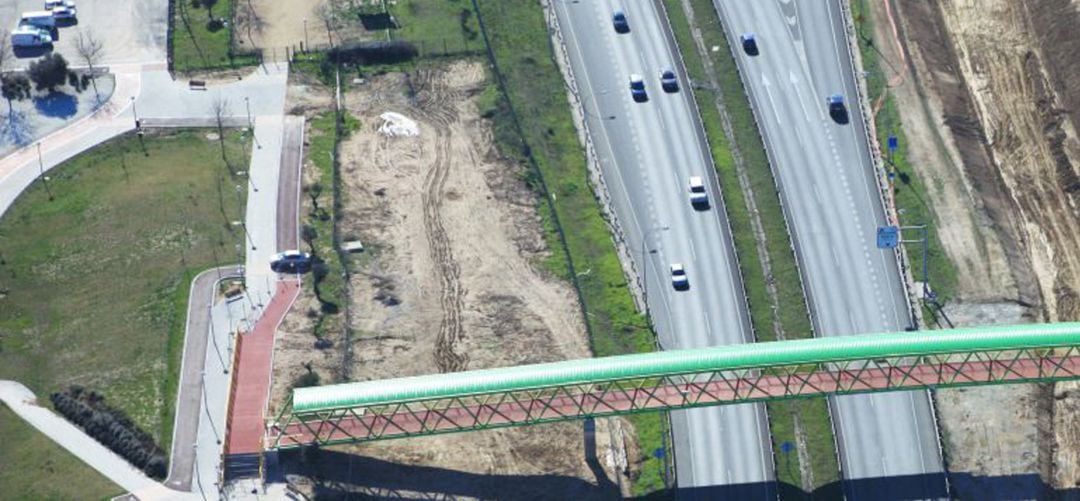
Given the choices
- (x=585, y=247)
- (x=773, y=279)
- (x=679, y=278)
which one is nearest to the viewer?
(x=679, y=278)

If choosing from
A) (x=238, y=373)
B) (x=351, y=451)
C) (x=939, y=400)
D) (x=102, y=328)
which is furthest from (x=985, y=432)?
(x=102, y=328)

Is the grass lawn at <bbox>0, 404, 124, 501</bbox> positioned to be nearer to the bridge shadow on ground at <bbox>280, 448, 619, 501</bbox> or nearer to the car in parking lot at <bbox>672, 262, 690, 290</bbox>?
the bridge shadow on ground at <bbox>280, 448, 619, 501</bbox>

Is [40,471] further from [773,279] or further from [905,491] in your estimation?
[905,491]

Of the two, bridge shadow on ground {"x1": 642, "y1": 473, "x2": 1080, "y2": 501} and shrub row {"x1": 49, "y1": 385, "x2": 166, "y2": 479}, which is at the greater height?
shrub row {"x1": 49, "y1": 385, "x2": 166, "y2": 479}

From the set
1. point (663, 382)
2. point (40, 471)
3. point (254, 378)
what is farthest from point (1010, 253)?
point (40, 471)

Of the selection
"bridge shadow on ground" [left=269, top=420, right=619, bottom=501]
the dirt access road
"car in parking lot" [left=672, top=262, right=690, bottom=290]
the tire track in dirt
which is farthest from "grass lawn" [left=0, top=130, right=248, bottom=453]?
the dirt access road

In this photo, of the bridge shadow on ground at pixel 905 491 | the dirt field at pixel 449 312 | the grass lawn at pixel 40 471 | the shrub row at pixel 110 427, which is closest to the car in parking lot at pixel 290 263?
the dirt field at pixel 449 312

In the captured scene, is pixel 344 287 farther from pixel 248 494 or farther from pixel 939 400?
pixel 939 400
